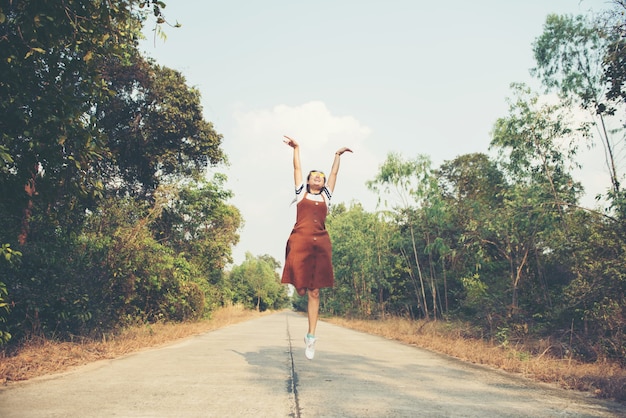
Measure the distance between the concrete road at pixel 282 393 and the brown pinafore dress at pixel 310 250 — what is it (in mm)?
1211

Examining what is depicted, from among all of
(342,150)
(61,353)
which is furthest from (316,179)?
(61,353)

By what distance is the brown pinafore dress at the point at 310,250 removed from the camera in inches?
202

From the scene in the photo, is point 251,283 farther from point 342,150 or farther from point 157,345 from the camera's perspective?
point 342,150

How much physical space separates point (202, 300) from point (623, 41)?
53.2 ft

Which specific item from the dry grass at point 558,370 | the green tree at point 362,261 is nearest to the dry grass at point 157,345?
the dry grass at point 558,370

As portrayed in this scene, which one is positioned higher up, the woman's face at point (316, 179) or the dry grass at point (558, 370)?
the woman's face at point (316, 179)

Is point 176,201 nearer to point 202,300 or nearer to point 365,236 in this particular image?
point 202,300

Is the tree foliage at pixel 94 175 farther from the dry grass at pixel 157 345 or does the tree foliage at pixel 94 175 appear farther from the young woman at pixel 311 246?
the young woman at pixel 311 246

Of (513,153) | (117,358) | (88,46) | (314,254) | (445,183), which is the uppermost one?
(445,183)

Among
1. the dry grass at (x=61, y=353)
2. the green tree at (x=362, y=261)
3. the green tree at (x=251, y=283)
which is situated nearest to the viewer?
the dry grass at (x=61, y=353)

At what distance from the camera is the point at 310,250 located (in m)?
5.13

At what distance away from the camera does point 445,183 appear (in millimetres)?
34469

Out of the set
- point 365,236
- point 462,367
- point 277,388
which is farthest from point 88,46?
point 365,236

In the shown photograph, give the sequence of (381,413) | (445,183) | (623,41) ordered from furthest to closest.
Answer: (445,183) < (623,41) < (381,413)
